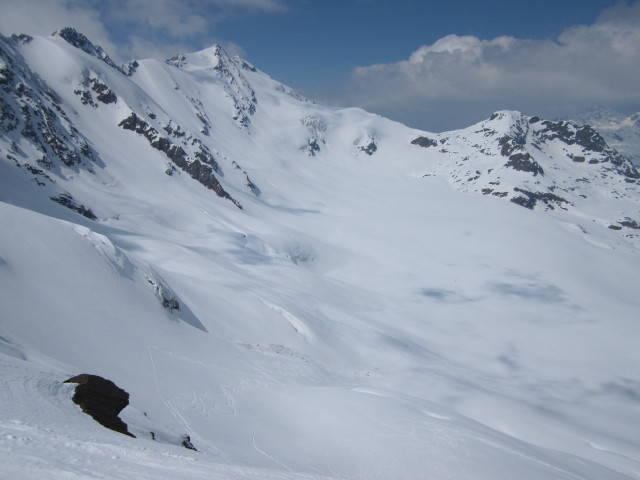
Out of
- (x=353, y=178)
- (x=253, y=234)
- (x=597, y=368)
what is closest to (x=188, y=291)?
(x=253, y=234)

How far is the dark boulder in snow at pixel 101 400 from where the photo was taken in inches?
325

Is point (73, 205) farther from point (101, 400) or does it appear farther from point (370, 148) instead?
point (370, 148)

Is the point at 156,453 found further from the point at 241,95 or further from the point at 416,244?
the point at 241,95

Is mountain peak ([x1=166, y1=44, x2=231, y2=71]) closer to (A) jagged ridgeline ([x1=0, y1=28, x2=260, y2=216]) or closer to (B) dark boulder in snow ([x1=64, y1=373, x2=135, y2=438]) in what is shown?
(A) jagged ridgeline ([x1=0, y1=28, x2=260, y2=216])

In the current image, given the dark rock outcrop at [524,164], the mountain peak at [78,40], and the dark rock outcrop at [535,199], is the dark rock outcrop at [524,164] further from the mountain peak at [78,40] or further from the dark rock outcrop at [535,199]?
the mountain peak at [78,40]

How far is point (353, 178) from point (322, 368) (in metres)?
139

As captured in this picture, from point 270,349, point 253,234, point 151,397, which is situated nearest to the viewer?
point 151,397

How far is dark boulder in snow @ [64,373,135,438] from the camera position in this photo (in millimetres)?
8266

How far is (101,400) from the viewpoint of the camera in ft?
28.5

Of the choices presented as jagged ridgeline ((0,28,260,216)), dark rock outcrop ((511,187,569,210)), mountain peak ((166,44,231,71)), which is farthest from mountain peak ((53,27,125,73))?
dark rock outcrop ((511,187,569,210))

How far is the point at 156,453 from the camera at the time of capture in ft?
21.7

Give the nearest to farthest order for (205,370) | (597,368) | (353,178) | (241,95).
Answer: (205,370) < (597,368) < (353,178) < (241,95)

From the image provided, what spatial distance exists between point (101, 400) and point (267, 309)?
26304 millimetres

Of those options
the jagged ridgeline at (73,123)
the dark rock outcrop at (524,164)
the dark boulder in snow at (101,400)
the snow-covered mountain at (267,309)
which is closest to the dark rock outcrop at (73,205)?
the jagged ridgeline at (73,123)
